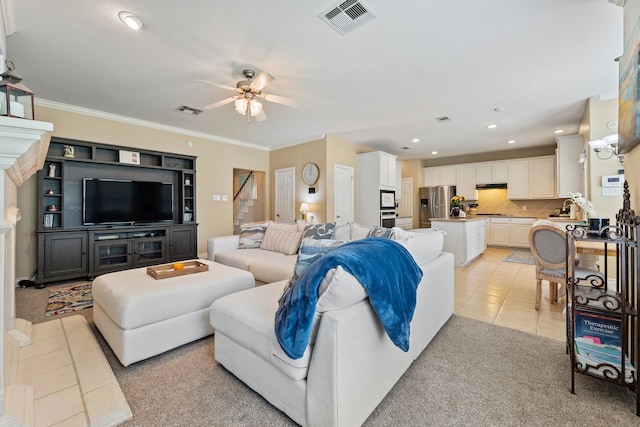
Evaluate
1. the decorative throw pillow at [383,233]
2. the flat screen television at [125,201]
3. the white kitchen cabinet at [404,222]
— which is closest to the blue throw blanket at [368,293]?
the decorative throw pillow at [383,233]

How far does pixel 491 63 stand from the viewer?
2.84m

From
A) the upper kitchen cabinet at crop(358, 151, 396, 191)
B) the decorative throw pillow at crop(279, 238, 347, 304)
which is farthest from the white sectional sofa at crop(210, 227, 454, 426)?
the upper kitchen cabinet at crop(358, 151, 396, 191)

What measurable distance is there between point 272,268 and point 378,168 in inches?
151

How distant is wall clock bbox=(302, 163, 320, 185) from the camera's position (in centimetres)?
568

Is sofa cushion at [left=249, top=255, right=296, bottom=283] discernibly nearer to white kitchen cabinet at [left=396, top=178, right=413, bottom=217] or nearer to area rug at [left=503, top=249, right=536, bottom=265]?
area rug at [left=503, top=249, right=536, bottom=265]

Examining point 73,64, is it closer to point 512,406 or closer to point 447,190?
point 512,406

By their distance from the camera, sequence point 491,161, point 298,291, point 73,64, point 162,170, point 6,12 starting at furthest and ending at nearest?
point 491,161 → point 162,170 → point 73,64 → point 6,12 → point 298,291

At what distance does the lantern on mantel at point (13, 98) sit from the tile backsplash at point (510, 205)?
866 centimetres

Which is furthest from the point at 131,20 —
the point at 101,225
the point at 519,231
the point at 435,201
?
the point at 519,231

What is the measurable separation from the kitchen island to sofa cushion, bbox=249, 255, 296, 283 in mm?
3249

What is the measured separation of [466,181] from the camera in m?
7.63

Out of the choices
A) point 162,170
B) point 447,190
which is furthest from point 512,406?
point 447,190

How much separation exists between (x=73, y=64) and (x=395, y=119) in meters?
4.33

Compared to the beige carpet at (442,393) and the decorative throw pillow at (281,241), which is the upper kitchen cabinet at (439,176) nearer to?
the decorative throw pillow at (281,241)
